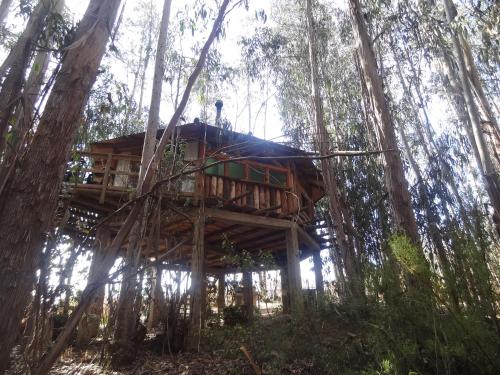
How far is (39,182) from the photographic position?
1924 millimetres

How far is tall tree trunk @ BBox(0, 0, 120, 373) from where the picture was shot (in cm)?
169

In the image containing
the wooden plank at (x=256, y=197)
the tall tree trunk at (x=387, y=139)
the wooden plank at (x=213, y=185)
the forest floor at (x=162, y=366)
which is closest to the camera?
the tall tree trunk at (x=387, y=139)

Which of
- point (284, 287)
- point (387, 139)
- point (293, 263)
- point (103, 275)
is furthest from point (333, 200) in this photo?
point (103, 275)

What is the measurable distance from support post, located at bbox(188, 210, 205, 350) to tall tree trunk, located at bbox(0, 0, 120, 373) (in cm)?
533

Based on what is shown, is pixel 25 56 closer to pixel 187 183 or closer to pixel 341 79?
pixel 187 183

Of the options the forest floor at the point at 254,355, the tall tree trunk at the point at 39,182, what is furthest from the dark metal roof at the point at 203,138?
the tall tree trunk at the point at 39,182

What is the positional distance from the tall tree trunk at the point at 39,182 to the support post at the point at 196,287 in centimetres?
533

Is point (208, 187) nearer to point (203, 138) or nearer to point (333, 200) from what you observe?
point (203, 138)

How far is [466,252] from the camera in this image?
8.68 ft

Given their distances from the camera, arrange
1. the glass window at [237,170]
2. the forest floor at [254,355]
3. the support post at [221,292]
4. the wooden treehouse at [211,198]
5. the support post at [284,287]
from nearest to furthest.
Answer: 1. the forest floor at [254,355]
2. the wooden treehouse at [211,198]
3. the glass window at [237,170]
4. the support post at [284,287]
5. the support post at [221,292]

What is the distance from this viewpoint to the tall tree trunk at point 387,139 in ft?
14.8

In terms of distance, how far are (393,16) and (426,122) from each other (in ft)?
23.2

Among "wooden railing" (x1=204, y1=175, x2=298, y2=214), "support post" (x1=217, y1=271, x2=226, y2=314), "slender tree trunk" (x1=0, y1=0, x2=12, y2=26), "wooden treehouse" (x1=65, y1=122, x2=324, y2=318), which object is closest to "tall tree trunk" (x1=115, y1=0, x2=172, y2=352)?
"wooden treehouse" (x1=65, y1=122, x2=324, y2=318)

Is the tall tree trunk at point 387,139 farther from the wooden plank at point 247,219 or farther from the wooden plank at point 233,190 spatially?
the wooden plank at point 233,190
